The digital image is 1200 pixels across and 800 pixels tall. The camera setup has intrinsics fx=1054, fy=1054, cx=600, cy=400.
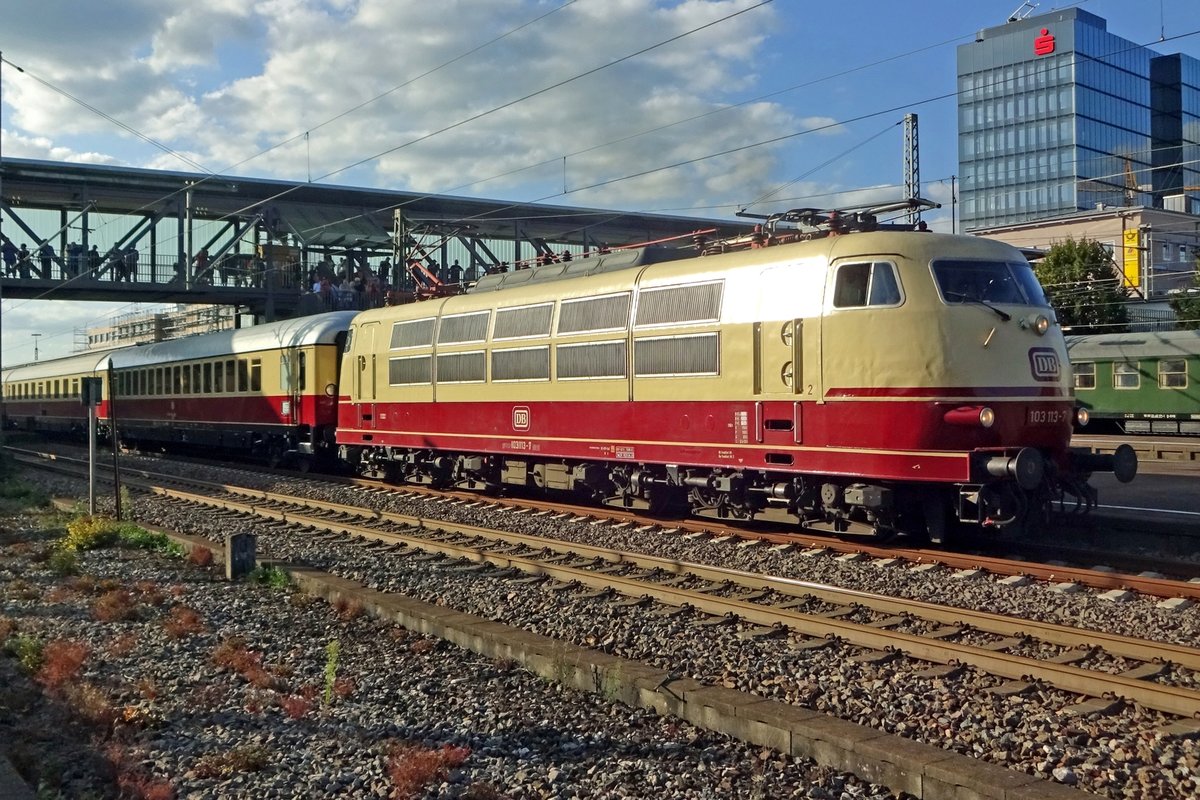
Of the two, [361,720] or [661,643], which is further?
[661,643]

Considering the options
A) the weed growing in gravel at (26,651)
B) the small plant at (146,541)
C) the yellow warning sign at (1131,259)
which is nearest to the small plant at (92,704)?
the weed growing in gravel at (26,651)

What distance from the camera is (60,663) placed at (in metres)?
7.89

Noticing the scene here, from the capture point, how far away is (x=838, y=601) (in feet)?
30.7

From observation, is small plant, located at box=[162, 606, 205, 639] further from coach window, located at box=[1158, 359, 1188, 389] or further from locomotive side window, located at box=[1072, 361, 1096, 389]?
locomotive side window, located at box=[1072, 361, 1096, 389]

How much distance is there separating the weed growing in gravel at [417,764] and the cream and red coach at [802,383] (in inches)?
264

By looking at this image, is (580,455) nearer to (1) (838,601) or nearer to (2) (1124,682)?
(1) (838,601)

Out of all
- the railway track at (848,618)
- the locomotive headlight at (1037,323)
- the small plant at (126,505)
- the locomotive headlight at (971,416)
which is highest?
the locomotive headlight at (1037,323)

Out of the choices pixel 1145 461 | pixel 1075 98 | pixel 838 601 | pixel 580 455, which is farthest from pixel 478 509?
pixel 1075 98

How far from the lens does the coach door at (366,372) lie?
21.0 m

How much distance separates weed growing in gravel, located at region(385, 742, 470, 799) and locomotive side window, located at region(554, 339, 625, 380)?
9.02m

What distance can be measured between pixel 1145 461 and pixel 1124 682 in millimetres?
20057

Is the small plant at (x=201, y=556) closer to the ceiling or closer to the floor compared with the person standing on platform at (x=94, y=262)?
closer to the floor

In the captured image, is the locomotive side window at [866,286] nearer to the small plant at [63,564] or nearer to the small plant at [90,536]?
the small plant at [63,564]

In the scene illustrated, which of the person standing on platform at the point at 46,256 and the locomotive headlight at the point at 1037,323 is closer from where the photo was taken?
the locomotive headlight at the point at 1037,323
